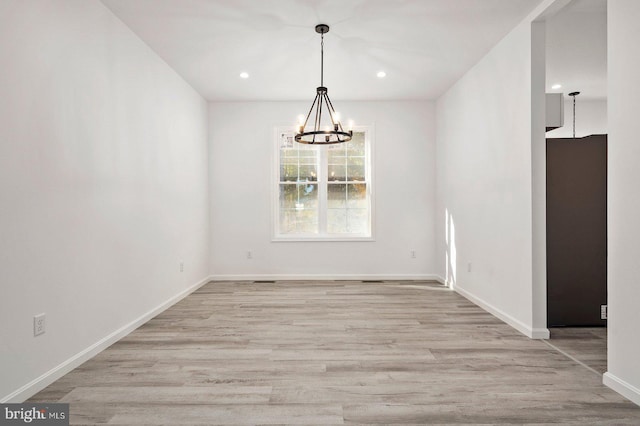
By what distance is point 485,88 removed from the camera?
4.38 m

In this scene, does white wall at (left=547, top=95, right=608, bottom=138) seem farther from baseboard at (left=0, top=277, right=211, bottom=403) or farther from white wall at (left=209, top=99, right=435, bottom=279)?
baseboard at (left=0, top=277, right=211, bottom=403)

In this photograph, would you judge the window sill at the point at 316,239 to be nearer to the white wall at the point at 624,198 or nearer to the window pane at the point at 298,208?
the window pane at the point at 298,208

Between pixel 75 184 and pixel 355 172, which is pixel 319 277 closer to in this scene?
pixel 355 172

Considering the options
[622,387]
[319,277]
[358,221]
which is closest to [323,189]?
[358,221]

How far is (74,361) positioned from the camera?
8.85ft

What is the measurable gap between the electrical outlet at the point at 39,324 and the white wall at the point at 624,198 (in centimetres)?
349

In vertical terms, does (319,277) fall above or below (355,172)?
below

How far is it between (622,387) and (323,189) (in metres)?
4.67

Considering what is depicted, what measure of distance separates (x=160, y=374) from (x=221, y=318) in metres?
1.42

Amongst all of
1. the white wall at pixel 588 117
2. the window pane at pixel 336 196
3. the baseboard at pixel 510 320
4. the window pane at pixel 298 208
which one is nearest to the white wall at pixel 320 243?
the window pane at pixel 298 208

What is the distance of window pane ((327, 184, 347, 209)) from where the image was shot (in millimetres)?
6398

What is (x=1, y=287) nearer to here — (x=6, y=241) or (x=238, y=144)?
(x=6, y=241)

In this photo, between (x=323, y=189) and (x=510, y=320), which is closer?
(x=510, y=320)

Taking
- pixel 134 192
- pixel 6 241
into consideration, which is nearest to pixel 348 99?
pixel 134 192
